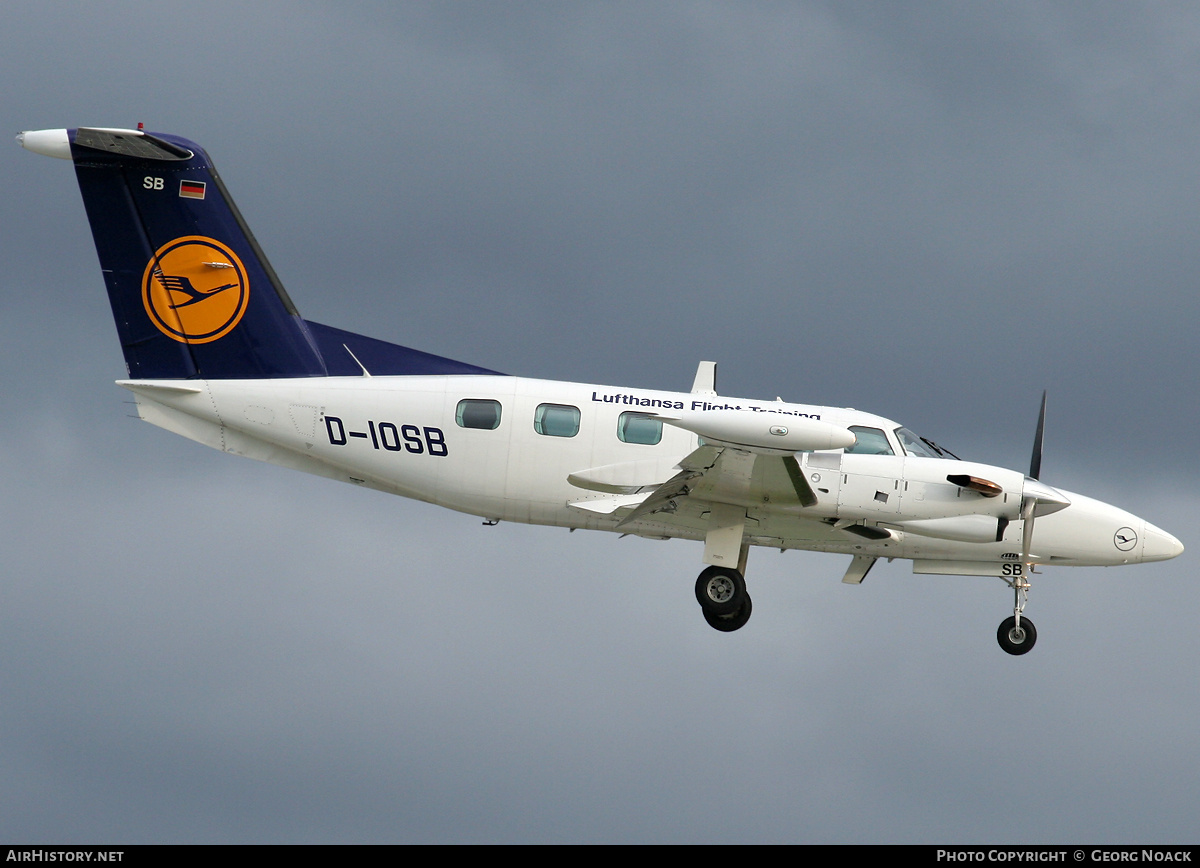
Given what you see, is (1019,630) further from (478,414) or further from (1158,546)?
(478,414)

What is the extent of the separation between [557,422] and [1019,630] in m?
8.01

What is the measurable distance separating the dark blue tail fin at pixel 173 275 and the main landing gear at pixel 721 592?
6.89 metres

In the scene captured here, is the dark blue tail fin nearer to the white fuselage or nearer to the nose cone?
the white fuselage

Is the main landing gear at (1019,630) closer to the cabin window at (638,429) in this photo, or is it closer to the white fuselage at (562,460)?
the white fuselage at (562,460)

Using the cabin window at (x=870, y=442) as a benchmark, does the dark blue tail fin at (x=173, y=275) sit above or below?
above

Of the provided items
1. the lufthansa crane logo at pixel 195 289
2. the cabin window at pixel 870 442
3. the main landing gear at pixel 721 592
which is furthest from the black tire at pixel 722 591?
the lufthansa crane logo at pixel 195 289

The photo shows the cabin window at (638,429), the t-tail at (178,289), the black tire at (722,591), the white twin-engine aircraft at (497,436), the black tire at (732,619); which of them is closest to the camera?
the white twin-engine aircraft at (497,436)

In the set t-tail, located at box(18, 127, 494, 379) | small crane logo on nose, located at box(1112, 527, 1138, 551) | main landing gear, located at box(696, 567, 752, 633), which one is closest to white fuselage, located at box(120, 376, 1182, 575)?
small crane logo on nose, located at box(1112, 527, 1138, 551)

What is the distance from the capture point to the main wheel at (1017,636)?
Answer: 913 inches

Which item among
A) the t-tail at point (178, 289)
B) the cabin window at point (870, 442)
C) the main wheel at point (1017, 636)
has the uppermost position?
the t-tail at point (178, 289)

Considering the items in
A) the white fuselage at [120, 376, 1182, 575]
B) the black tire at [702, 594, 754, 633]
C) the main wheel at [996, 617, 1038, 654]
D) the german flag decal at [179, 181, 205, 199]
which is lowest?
the black tire at [702, 594, 754, 633]

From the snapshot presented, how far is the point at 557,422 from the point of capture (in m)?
22.2

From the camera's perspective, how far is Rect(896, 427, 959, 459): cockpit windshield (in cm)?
2222

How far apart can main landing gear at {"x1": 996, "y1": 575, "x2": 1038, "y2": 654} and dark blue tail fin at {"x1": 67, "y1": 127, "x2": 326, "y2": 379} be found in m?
11.6
